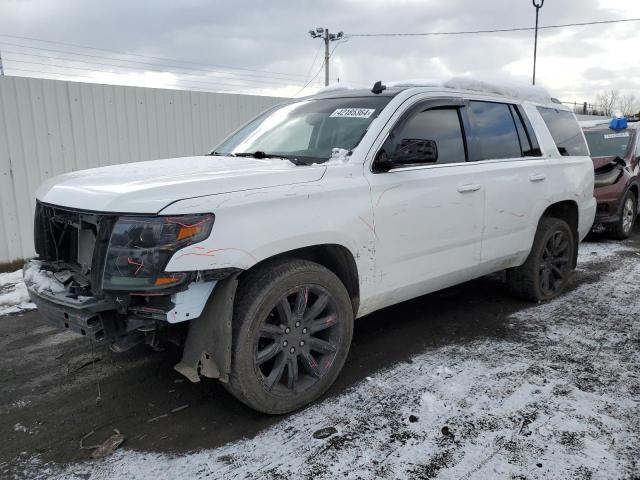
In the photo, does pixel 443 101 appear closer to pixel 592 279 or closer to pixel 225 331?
pixel 225 331

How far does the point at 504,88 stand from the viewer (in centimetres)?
451

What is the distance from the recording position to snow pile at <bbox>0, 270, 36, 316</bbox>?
16.8ft

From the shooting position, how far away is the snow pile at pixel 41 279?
2.80 m

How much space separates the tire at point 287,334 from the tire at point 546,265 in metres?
2.38

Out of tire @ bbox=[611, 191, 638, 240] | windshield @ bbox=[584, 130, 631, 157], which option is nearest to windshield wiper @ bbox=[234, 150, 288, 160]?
tire @ bbox=[611, 191, 638, 240]

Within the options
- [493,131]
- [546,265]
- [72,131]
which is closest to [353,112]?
[493,131]

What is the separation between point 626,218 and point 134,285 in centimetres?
842

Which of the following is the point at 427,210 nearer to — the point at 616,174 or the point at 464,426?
the point at 464,426

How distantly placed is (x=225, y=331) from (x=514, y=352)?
231cm

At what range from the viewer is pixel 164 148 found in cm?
826

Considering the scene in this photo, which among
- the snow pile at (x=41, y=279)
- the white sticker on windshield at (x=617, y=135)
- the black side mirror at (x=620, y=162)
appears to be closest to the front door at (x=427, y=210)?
the snow pile at (x=41, y=279)

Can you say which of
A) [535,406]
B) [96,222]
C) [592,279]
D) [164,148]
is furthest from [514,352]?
[164,148]

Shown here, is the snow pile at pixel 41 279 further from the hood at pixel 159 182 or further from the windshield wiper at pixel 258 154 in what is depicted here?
the windshield wiper at pixel 258 154

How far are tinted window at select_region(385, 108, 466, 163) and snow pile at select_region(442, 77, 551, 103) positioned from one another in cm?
33
